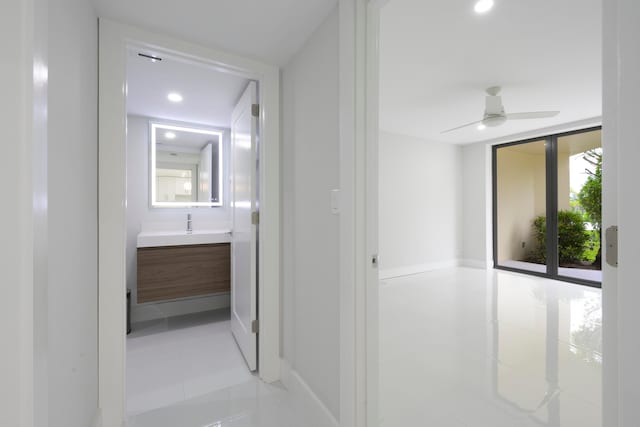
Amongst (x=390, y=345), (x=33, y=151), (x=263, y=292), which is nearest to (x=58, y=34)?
(x=33, y=151)

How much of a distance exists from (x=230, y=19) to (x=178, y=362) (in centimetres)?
234

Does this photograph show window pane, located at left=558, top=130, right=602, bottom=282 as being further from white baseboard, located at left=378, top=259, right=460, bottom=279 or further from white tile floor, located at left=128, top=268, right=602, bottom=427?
white baseboard, located at left=378, top=259, right=460, bottom=279

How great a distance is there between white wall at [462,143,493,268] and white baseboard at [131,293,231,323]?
15.1 ft

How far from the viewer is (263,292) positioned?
6.00 feet

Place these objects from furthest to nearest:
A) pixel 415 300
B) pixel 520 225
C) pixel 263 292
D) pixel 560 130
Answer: pixel 520 225
pixel 560 130
pixel 415 300
pixel 263 292

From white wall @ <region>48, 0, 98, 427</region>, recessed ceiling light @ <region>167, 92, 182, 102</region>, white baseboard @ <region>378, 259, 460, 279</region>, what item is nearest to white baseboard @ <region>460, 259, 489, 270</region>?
white baseboard @ <region>378, 259, 460, 279</region>

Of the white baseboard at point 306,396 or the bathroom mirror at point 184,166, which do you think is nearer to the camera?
the white baseboard at point 306,396

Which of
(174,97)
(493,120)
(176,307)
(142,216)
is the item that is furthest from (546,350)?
(142,216)

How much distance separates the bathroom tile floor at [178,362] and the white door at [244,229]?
160 mm

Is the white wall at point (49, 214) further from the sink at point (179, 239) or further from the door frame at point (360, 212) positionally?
the sink at point (179, 239)

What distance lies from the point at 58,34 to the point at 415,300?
3705 mm

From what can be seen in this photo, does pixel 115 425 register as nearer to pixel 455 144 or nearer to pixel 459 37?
pixel 459 37

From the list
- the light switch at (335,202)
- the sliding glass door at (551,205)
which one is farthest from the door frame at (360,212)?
the sliding glass door at (551,205)
